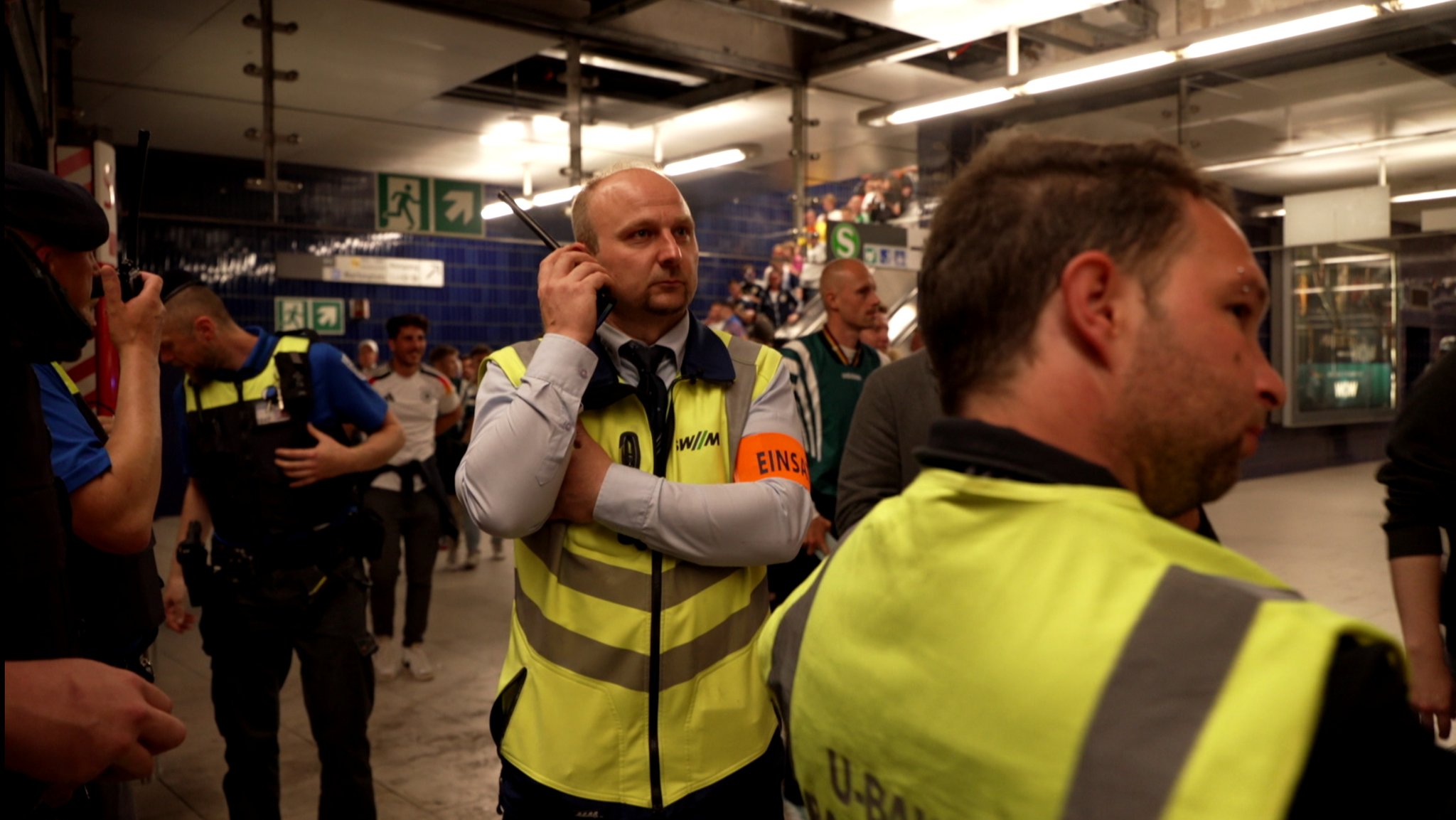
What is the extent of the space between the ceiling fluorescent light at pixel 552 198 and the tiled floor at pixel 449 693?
2919 mm

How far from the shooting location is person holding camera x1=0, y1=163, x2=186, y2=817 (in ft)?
2.88

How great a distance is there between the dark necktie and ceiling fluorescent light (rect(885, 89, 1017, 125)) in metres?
6.49

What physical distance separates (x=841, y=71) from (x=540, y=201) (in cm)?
272

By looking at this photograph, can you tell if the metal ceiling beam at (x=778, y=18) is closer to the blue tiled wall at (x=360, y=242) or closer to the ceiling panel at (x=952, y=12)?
the ceiling panel at (x=952, y=12)

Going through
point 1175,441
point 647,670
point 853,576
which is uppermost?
point 1175,441

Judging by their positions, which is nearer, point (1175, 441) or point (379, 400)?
point (1175, 441)

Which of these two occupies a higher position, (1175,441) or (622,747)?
(1175,441)

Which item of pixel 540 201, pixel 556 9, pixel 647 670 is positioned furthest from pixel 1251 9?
pixel 647 670

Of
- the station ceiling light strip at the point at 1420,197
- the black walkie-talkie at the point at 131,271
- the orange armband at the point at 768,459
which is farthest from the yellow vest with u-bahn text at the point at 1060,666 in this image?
the station ceiling light strip at the point at 1420,197

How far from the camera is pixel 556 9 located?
7129 mm

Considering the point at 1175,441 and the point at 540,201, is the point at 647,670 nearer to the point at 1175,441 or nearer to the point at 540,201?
the point at 1175,441

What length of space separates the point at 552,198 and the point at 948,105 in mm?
3246

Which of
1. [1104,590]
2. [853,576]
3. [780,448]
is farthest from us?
[780,448]

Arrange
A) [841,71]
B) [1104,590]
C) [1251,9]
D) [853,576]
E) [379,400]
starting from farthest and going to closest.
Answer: [841,71] → [1251,9] → [379,400] → [853,576] → [1104,590]
